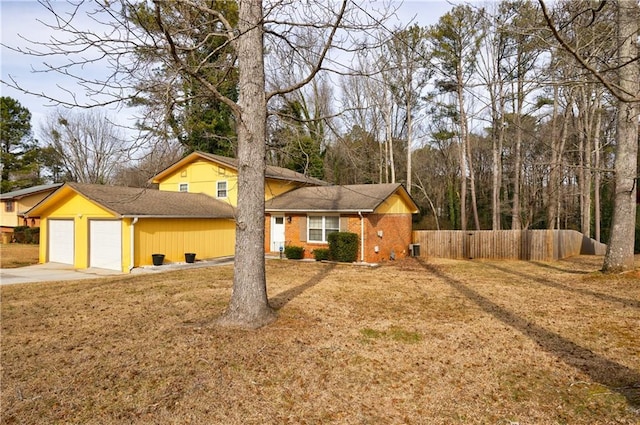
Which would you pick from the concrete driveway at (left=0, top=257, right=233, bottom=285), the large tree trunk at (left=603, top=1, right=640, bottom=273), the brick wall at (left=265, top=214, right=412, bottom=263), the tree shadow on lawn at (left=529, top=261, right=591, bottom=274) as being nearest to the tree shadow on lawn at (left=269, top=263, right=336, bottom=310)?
the brick wall at (left=265, top=214, right=412, bottom=263)

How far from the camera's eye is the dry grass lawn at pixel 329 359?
12.1 ft

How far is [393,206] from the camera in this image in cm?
1856

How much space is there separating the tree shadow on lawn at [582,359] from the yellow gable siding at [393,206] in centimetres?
991

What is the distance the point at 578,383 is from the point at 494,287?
6403 millimetres

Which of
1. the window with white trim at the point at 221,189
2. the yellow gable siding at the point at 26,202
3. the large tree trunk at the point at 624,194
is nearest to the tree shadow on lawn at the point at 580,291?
the large tree trunk at the point at 624,194

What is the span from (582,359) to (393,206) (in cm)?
1384

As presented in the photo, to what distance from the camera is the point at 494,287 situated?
33.8 feet

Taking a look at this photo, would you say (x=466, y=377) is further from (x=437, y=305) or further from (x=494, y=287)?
(x=494, y=287)

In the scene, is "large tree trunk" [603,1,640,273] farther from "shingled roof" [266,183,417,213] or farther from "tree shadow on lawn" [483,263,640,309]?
"shingled roof" [266,183,417,213]

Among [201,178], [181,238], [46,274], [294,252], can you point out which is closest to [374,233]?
[294,252]

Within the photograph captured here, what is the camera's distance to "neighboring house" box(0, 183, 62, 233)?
29250 millimetres

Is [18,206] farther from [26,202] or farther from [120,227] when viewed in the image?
[120,227]

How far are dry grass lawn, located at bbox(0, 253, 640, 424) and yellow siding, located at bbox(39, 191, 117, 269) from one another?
651 centimetres

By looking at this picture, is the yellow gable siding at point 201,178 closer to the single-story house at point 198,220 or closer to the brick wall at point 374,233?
the single-story house at point 198,220
